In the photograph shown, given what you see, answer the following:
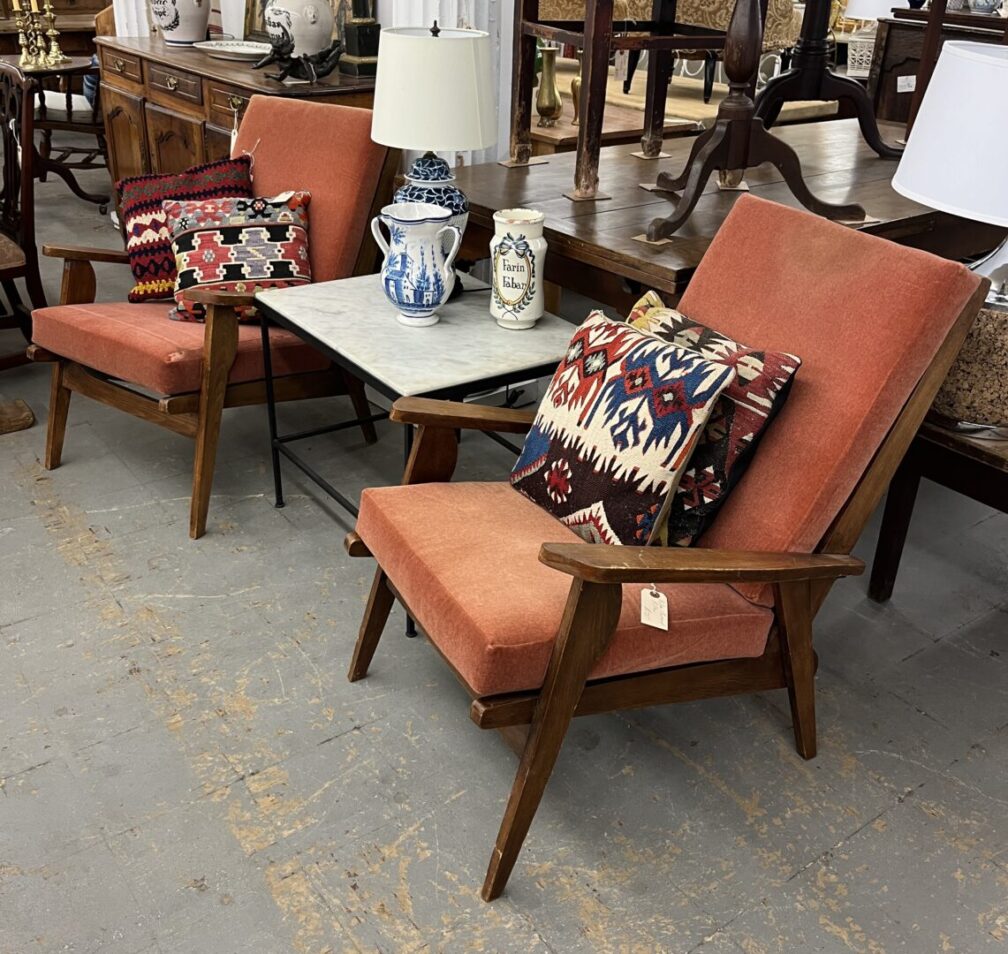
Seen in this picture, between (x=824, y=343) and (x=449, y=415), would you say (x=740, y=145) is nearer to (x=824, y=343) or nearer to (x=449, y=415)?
(x=824, y=343)

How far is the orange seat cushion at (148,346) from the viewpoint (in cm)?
242

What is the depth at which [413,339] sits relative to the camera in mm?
2189

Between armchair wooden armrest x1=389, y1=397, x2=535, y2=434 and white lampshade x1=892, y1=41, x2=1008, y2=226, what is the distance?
904mm

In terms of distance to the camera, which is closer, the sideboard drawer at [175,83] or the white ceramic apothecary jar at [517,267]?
the white ceramic apothecary jar at [517,267]

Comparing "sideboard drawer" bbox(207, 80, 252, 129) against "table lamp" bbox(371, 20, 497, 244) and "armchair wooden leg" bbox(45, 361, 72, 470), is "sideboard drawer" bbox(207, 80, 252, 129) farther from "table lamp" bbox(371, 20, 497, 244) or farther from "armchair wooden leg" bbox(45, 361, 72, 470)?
"table lamp" bbox(371, 20, 497, 244)

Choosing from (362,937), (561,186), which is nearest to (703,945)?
(362,937)

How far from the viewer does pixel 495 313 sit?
7.48 feet

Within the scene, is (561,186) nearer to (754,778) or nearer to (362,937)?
(754,778)

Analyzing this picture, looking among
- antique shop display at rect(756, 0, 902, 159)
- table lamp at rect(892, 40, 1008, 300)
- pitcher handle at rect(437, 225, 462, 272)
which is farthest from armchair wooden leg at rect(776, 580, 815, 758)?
antique shop display at rect(756, 0, 902, 159)

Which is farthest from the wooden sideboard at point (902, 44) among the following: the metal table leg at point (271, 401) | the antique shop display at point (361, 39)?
the metal table leg at point (271, 401)

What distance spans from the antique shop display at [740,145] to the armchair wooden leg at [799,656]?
3.02ft

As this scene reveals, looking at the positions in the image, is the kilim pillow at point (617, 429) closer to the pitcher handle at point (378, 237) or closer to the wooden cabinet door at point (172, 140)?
the pitcher handle at point (378, 237)

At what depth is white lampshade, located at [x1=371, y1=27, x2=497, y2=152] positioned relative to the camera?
2158mm

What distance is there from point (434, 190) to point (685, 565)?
121 centimetres
